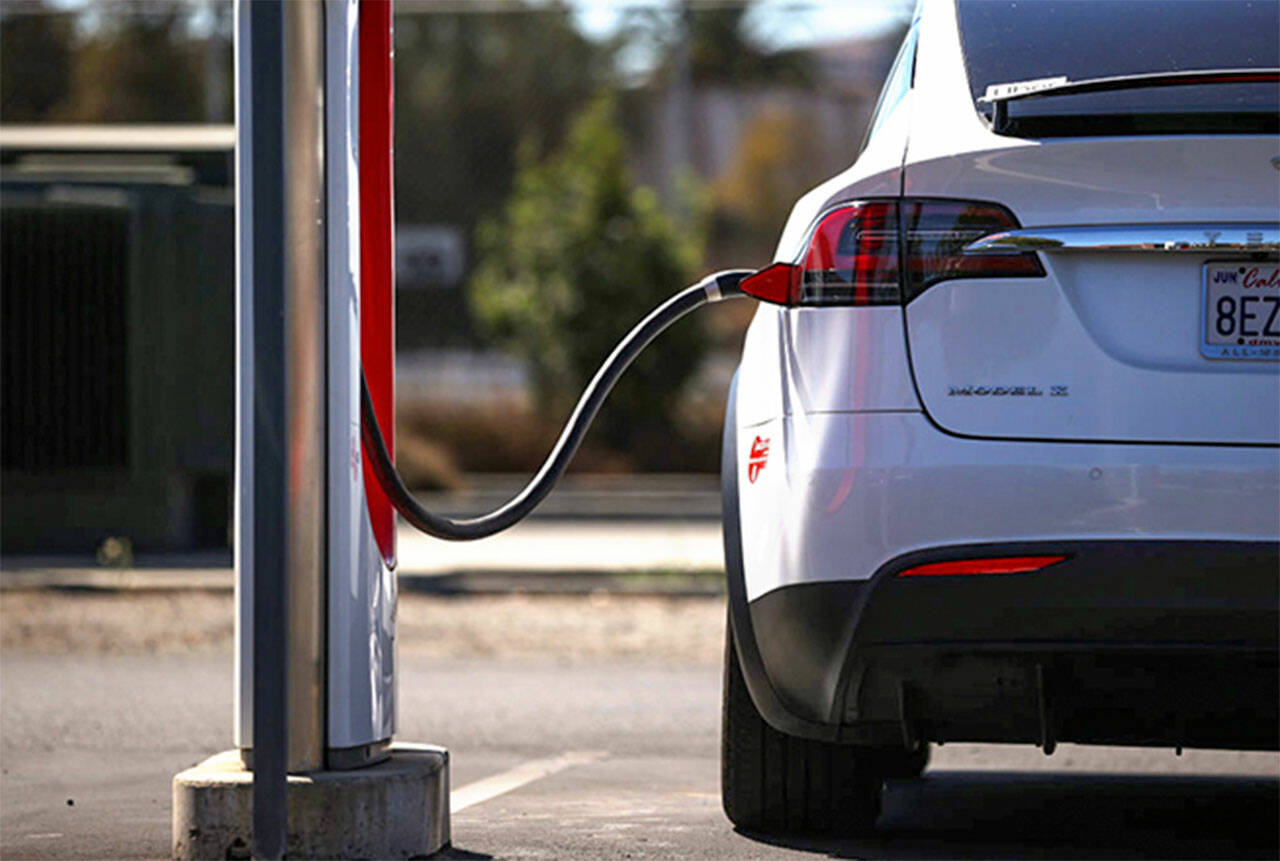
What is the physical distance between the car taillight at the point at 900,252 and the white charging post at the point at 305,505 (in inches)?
35.8

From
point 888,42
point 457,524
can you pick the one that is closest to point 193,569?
point 457,524

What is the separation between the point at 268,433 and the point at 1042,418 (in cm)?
137

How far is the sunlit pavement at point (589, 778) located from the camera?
4.78 m

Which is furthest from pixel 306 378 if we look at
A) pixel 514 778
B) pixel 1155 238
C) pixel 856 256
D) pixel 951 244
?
pixel 514 778

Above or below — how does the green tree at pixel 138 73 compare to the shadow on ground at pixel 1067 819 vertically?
above

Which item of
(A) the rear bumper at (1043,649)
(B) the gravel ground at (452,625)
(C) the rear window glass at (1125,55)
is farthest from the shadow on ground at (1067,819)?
(B) the gravel ground at (452,625)

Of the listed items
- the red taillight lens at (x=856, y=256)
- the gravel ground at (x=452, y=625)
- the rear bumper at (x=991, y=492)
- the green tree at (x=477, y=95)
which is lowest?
the gravel ground at (x=452, y=625)

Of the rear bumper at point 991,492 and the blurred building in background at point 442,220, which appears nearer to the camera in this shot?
the rear bumper at point 991,492

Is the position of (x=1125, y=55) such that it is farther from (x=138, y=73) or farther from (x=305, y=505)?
(x=138, y=73)

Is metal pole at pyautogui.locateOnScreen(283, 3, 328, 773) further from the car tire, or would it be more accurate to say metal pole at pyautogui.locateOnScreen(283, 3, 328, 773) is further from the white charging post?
the car tire

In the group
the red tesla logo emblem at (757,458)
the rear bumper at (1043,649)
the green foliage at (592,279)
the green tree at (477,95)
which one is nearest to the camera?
the rear bumper at (1043,649)

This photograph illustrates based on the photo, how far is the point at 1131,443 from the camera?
13.0 feet

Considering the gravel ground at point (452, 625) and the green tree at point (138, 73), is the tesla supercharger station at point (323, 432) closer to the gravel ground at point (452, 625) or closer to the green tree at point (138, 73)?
the gravel ground at point (452, 625)

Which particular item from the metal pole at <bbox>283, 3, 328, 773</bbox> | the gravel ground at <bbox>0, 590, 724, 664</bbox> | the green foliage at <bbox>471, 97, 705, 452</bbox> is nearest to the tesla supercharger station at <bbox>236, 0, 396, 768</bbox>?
the metal pole at <bbox>283, 3, 328, 773</bbox>
